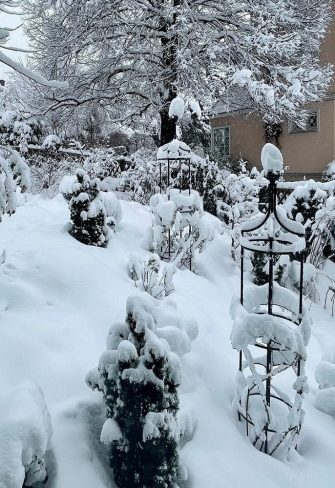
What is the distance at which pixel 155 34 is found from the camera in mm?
11180

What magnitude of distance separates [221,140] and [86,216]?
1533cm

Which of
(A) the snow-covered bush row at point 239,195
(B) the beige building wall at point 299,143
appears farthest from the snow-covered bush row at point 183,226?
(B) the beige building wall at point 299,143

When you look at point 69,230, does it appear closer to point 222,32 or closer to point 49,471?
point 49,471

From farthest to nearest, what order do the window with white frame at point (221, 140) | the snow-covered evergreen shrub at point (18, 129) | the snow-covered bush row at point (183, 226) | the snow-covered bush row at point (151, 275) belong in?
the window with white frame at point (221, 140) < the snow-covered evergreen shrub at point (18, 129) < the snow-covered bush row at point (183, 226) < the snow-covered bush row at point (151, 275)

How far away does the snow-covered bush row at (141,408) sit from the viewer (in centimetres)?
201

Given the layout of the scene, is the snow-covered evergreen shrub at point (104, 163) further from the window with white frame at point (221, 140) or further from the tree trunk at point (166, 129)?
the window with white frame at point (221, 140)

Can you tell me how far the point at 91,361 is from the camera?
8.89 feet

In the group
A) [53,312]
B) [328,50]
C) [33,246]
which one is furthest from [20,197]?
[328,50]

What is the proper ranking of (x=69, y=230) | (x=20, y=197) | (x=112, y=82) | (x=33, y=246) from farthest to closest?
(x=112, y=82)
(x=20, y=197)
(x=69, y=230)
(x=33, y=246)

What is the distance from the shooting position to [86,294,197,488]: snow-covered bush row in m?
2.01

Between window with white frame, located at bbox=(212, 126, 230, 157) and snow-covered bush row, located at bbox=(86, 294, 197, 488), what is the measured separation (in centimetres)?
1721

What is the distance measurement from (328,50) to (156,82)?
7319 mm

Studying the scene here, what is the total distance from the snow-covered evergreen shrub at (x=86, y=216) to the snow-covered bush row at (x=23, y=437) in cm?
311

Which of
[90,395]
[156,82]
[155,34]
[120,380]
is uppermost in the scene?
[155,34]
